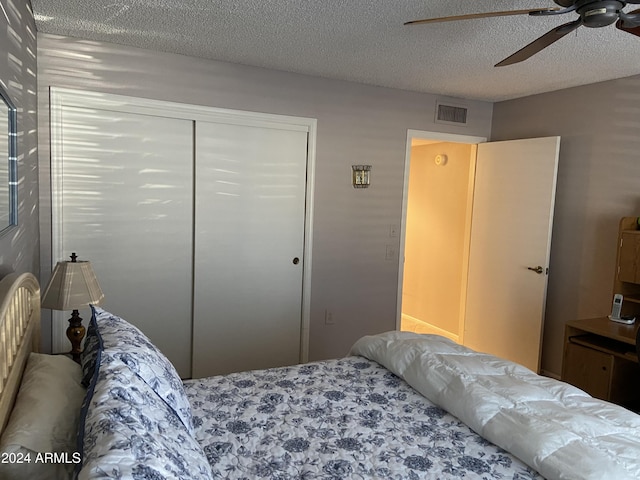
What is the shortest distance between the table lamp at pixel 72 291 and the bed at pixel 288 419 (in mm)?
316

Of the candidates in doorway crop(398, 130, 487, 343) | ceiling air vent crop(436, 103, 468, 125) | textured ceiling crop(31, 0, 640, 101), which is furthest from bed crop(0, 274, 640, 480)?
ceiling air vent crop(436, 103, 468, 125)

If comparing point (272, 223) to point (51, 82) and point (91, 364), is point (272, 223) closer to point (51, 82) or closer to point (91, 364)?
point (51, 82)

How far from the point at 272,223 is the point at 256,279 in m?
0.46

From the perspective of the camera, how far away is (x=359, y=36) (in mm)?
2654

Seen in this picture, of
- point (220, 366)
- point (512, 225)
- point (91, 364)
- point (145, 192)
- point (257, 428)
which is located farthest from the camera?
point (512, 225)

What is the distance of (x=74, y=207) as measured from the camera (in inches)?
117

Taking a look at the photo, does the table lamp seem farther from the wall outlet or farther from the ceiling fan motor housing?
the ceiling fan motor housing

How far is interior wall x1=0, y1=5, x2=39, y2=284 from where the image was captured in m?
1.61

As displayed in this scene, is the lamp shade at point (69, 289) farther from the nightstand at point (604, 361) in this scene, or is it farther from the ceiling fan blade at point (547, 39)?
the nightstand at point (604, 361)

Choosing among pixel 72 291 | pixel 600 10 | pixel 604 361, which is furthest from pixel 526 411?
pixel 72 291

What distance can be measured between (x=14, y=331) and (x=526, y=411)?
1.69 metres

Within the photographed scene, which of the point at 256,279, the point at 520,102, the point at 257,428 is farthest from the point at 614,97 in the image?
the point at 257,428

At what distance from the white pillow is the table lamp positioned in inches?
29.9

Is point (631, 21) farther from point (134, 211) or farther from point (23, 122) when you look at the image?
point (134, 211)
